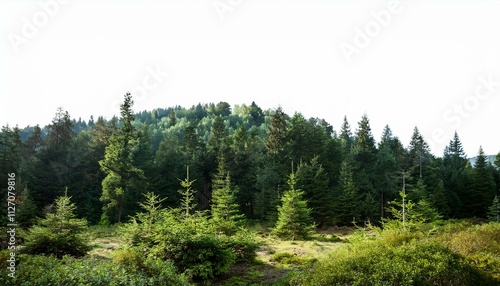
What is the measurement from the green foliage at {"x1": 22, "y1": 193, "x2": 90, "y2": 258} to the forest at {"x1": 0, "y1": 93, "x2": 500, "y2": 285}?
0.19 ft

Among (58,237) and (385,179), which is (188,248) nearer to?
(58,237)

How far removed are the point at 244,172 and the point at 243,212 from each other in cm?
612

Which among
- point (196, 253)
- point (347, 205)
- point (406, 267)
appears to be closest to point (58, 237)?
point (196, 253)

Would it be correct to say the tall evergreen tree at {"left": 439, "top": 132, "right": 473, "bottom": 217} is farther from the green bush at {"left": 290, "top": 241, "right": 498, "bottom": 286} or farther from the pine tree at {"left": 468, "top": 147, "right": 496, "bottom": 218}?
the green bush at {"left": 290, "top": 241, "right": 498, "bottom": 286}

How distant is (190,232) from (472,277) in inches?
392

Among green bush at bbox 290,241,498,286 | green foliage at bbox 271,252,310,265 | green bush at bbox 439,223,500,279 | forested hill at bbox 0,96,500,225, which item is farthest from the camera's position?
forested hill at bbox 0,96,500,225

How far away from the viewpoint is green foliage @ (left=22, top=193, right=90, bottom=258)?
14331 mm

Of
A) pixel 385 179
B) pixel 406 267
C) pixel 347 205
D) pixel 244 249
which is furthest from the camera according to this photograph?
pixel 385 179

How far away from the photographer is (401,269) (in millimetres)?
8266

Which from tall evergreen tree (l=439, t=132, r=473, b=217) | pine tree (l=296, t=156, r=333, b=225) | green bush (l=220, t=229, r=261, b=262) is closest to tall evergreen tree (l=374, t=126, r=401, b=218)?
tall evergreen tree (l=439, t=132, r=473, b=217)

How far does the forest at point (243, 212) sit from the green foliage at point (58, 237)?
6cm

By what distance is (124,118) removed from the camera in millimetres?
34500

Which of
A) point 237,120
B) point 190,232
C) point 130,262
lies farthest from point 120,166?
point 237,120

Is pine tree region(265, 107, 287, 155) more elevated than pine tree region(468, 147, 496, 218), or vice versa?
pine tree region(265, 107, 287, 155)
